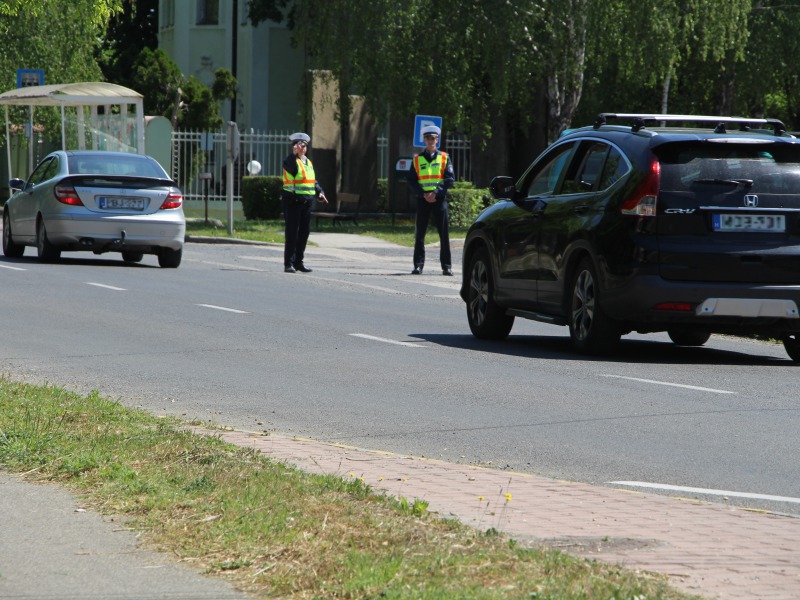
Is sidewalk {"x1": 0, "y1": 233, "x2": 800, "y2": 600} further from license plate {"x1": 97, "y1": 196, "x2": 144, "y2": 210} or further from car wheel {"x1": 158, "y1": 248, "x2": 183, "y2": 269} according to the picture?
car wheel {"x1": 158, "y1": 248, "x2": 183, "y2": 269}

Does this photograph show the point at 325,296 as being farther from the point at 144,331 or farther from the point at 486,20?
the point at 486,20

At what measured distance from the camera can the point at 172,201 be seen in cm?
2295

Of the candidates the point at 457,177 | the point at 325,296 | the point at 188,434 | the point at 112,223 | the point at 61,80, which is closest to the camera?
the point at 188,434

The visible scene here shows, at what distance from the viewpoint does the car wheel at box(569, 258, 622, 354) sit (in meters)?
12.7

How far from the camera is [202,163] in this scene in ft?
147

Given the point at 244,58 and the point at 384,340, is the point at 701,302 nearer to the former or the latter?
the point at 384,340

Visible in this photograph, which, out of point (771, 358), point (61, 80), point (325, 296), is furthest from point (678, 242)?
point (61, 80)

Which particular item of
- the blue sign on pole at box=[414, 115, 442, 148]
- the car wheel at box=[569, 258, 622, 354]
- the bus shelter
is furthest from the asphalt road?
the bus shelter

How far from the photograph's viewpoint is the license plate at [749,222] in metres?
12.2

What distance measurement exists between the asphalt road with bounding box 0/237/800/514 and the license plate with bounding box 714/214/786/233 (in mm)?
1057

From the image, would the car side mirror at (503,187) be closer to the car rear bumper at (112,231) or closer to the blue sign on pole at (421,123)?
the car rear bumper at (112,231)

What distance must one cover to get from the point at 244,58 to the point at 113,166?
33708mm

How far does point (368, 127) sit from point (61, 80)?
1047 centimetres

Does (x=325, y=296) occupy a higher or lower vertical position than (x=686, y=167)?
lower
